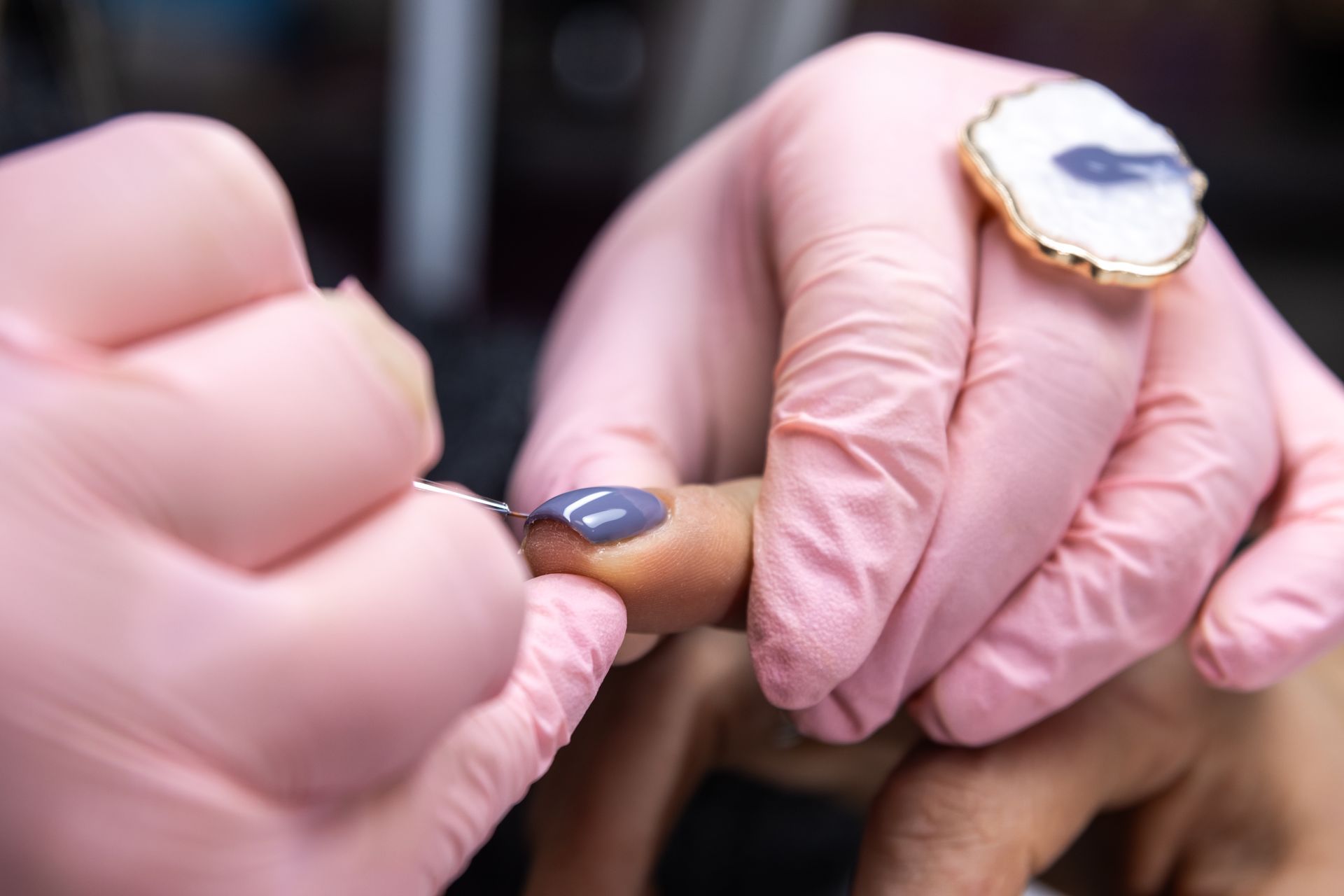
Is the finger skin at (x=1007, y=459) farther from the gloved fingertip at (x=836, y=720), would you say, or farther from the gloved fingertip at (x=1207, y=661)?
the gloved fingertip at (x=1207, y=661)

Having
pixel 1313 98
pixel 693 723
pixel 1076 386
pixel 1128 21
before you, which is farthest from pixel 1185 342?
pixel 1313 98

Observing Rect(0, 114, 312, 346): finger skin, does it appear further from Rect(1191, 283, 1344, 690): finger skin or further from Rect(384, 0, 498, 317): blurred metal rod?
Rect(384, 0, 498, 317): blurred metal rod

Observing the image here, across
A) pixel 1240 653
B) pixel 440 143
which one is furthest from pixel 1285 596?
pixel 440 143

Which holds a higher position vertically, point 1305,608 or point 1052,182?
point 1052,182

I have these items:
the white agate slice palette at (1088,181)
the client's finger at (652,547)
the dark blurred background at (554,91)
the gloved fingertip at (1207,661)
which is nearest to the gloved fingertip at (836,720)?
the client's finger at (652,547)

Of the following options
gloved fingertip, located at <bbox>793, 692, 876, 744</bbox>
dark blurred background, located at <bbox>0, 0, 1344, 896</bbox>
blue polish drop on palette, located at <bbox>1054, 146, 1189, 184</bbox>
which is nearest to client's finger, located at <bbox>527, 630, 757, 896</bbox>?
gloved fingertip, located at <bbox>793, 692, 876, 744</bbox>

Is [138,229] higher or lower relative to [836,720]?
higher

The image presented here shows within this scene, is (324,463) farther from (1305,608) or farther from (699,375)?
(1305,608)

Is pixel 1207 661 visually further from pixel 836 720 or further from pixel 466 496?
pixel 466 496
